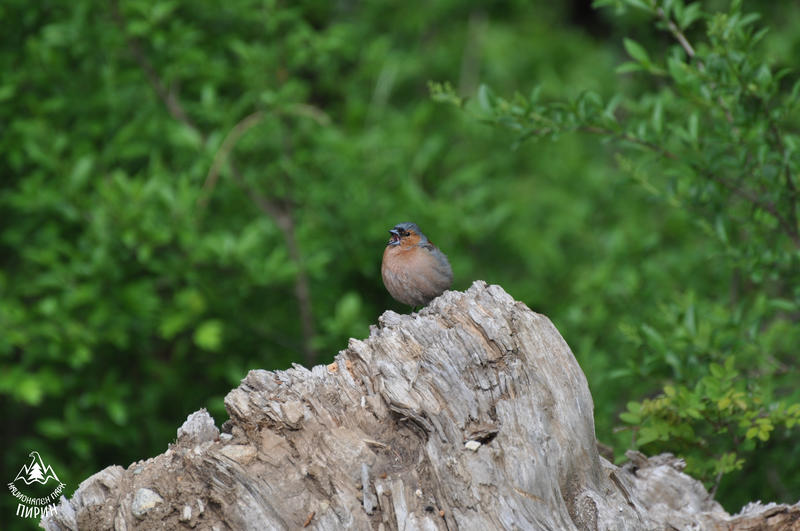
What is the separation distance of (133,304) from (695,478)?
15.0 feet

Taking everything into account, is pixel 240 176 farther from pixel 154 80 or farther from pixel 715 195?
pixel 715 195

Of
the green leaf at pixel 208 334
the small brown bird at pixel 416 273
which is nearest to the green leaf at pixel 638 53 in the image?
the small brown bird at pixel 416 273

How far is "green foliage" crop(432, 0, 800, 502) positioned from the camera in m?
5.00

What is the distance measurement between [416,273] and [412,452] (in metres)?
1.85

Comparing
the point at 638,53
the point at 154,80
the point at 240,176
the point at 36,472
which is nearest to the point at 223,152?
the point at 240,176

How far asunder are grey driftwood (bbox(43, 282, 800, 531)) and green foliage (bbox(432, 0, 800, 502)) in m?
0.71

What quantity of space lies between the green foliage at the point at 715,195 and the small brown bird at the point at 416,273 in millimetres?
961

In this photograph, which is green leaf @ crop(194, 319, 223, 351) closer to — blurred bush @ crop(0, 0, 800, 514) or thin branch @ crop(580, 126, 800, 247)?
blurred bush @ crop(0, 0, 800, 514)

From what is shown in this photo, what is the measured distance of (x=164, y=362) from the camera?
865cm

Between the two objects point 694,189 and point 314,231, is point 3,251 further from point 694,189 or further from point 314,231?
point 694,189

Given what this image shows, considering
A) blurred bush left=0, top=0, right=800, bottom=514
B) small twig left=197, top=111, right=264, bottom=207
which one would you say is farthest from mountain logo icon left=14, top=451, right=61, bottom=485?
small twig left=197, top=111, right=264, bottom=207

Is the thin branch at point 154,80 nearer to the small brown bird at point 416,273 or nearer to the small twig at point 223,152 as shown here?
the small twig at point 223,152

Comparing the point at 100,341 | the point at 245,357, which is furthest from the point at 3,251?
the point at 245,357

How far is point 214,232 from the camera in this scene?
7.91m
